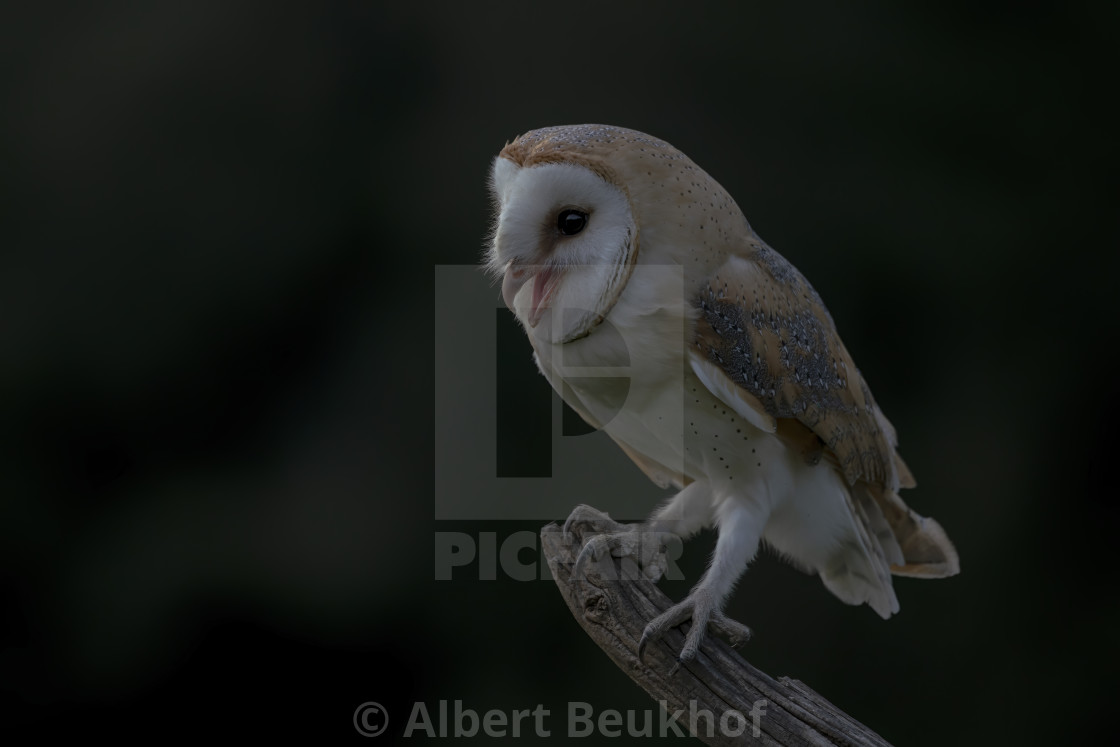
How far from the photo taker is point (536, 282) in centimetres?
126

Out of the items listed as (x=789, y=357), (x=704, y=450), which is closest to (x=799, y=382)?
(x=789, y=357)

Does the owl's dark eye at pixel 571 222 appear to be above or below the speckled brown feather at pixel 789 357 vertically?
above

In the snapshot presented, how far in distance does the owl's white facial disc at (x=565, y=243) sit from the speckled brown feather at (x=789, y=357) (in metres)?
0.13

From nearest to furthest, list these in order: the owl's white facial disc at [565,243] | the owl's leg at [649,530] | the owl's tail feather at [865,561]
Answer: the owl's white facial disc at [565,243], the owl's leg at [649,530], the owl's tail feather at [865,561]

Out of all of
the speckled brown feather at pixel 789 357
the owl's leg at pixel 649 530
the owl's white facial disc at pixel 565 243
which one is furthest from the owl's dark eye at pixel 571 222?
the owl's leg at pixel 649 530

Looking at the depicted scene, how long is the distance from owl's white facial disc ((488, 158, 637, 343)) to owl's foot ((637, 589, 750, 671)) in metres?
0.37

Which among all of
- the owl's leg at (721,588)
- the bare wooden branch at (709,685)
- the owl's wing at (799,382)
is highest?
the owl's wing at (799,382)

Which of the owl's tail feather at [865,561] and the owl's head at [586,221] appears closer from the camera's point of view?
the owl's head at [586,221]

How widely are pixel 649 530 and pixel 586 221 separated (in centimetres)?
52

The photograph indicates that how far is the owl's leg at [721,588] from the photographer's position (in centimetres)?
129

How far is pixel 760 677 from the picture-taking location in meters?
1.30

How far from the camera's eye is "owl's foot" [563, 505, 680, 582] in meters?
1.37

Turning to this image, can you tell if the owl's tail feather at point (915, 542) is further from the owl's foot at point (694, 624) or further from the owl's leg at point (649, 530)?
the owl's foot at point (694, 624)

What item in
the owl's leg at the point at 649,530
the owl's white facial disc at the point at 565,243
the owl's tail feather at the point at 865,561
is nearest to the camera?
the owl's white facial disc at the point at 565,243
